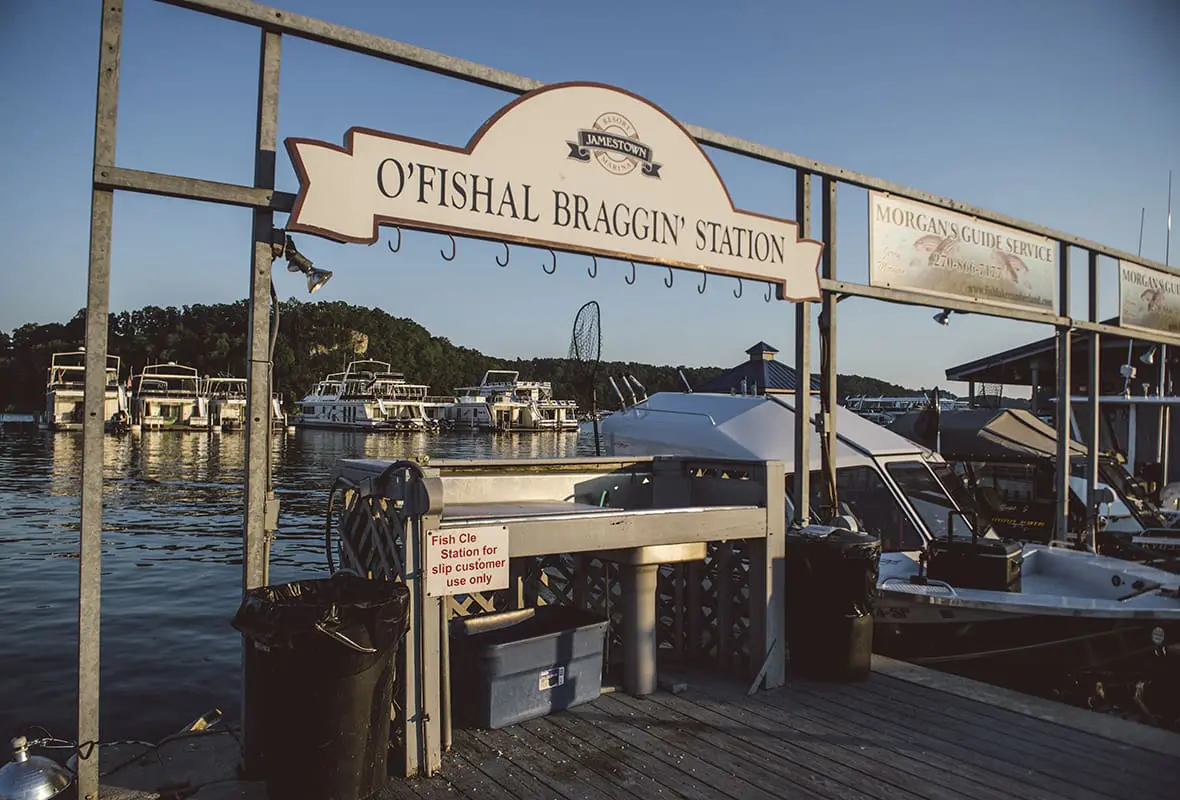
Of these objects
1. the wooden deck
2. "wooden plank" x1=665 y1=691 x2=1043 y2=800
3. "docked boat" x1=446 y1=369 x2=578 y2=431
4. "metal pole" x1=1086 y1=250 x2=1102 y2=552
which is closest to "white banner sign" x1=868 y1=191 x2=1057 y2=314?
"metal pole" x1=1086 y1=250 x2=1102 y2=552

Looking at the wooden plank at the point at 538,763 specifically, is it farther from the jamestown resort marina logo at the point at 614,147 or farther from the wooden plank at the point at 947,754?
the jamestown resort marina logo at the point at 614,147

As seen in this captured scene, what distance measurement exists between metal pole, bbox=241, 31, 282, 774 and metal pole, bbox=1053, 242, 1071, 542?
9.07 meters

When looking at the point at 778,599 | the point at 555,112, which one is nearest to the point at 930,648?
the point at 778,599

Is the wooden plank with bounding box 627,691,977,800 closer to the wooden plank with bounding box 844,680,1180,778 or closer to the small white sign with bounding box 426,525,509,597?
the wooden plank with bounding box 844,680,1180,778

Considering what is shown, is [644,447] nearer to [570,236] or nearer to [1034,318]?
[1034,318]

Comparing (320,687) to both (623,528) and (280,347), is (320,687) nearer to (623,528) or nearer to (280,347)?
(623,528)

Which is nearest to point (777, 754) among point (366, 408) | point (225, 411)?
point (366, 408)

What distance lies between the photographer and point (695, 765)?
14.5 feet

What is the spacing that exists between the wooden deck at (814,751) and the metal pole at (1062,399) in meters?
5.19

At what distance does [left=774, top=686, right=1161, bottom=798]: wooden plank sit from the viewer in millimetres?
4336

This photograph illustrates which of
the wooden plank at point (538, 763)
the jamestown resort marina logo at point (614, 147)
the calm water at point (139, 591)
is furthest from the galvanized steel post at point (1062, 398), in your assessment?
the calm water at point (139, 591)

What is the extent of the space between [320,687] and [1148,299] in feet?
39.3

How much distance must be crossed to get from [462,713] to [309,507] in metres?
24.4

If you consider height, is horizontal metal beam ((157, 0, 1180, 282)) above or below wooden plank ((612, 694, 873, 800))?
above
